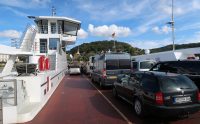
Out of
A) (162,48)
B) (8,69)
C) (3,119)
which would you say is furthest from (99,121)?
(162,48)

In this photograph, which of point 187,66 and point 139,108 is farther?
point 187,66

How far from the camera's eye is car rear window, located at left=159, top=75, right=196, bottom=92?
7191 mm

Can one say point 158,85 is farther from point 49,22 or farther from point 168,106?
point 49,22

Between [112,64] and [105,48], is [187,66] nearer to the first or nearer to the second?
[112,64]

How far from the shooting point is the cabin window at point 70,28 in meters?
40.2

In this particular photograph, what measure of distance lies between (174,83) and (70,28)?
35.9 m

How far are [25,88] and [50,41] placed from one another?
84.2 feet

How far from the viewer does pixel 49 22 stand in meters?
36.2

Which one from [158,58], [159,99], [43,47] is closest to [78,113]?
[159,99]

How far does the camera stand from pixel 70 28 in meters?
41.8

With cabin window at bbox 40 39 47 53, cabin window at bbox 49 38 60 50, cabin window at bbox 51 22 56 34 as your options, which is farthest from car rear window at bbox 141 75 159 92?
cabin window at bbox 51 22 56 34

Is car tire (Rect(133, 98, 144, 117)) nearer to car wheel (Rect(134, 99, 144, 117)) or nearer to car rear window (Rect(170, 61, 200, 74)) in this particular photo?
car wheel (Rect(134, 99, 144, 117))

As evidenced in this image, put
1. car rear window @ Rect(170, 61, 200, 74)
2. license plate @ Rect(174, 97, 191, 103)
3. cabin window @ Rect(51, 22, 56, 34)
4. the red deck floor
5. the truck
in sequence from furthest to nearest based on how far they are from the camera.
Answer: cabin window @ Rect(51, 22, 56, 34) → the truck → car rear window @ Rect(170, 61, 200, 74) → the red deck floor → license plate @ Rect(174, 97, 191, 103)

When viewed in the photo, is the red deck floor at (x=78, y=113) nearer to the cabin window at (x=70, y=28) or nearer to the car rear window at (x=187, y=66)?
the car rear window at (x=187, y=66)
